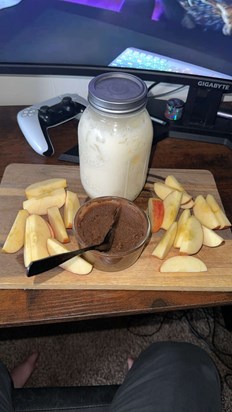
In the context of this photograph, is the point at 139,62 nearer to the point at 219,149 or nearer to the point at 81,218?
the point at 219,149

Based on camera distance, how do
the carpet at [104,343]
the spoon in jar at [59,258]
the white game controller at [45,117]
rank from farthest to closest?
the carpet at [104,343]
the white game controller at [45,117]
the spoon in jar at [59,258]

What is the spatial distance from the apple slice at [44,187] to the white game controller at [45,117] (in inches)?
4.4

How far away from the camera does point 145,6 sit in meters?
0.70

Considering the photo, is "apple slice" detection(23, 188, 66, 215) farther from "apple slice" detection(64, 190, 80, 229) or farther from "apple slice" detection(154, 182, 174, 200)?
"apple slice" detection(154, 182, 174, 200)

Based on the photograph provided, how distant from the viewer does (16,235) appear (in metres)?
0.63

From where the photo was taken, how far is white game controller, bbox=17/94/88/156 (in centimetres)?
82

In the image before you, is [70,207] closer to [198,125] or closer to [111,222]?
[111,222]

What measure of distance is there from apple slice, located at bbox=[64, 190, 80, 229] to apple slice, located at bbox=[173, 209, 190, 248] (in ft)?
0.60

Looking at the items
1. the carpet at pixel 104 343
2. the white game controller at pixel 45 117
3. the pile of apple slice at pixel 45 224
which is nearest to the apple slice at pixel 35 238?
the pile of apple slice at pixel 45 224

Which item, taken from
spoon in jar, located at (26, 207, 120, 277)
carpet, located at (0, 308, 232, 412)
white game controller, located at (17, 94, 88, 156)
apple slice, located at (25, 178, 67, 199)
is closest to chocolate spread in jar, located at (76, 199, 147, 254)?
spoon in jar, located at (26, 207, 120, 277)

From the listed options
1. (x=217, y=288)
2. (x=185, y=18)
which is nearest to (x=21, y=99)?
(x=185, y=18)

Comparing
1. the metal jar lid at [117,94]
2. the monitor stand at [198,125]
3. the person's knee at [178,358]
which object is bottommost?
the person's knee at [178,358]

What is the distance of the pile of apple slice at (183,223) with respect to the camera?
0.62 m

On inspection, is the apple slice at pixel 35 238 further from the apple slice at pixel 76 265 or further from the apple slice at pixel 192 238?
the apple slice at pixel 192 238
